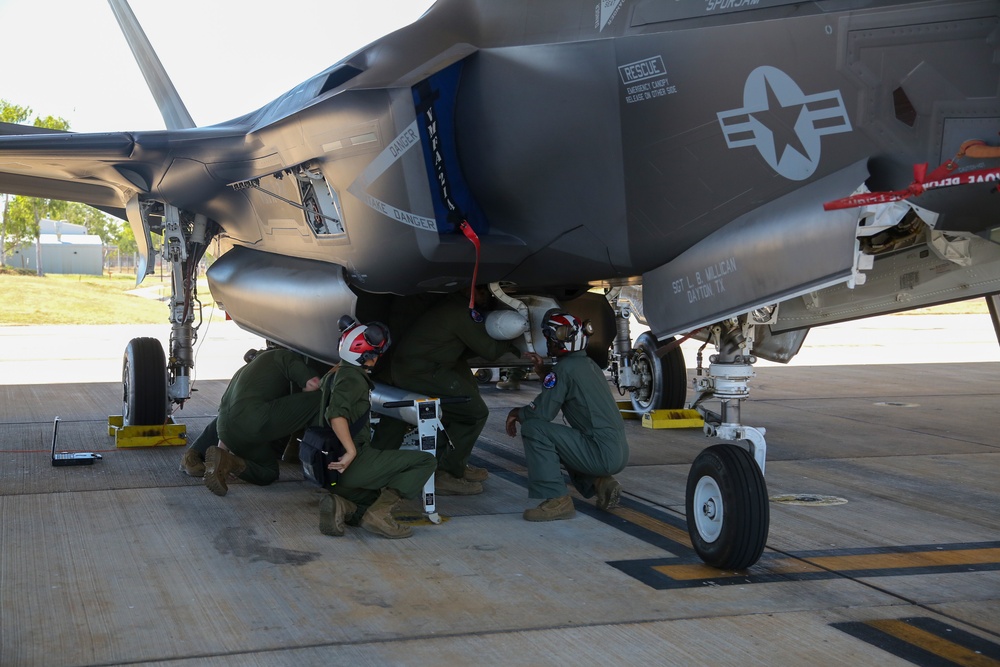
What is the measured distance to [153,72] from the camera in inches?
440

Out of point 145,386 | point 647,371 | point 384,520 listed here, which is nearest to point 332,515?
point 384,520

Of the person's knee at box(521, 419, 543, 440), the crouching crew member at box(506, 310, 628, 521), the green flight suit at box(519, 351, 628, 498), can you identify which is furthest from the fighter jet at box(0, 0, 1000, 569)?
the person's knee at box(521, 419, 543, 440)

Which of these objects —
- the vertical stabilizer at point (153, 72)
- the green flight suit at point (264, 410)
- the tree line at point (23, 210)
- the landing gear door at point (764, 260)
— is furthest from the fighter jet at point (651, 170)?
the tree line at point (23, 210)

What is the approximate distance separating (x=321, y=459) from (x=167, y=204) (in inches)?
158

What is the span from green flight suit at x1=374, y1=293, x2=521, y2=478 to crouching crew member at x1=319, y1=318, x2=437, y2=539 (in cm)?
90

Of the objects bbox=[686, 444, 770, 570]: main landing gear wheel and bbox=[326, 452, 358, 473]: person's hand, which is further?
bbox=[326, 452, 358, 473]: person's hand

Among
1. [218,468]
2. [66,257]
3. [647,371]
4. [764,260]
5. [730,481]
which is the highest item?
[66,257]

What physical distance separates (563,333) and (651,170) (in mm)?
1473

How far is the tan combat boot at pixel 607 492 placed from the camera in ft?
20.5

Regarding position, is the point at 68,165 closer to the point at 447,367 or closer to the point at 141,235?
the point at 141,235

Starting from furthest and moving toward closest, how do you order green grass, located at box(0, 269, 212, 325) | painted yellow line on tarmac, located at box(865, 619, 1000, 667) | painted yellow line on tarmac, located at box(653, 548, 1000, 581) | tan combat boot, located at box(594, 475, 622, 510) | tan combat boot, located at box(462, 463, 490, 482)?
green grass, located at box(0, 269, 212, 325)
tan combat boot, located at box(462, 463, 490, 482)
tan combat boot, located at box(594, 475, 622, 510)
painted yellow line on tarmac, located at box(653, 548, 1000, 581)
painted yellow line on tarmac, located at box(865, 619, 1000, 667)

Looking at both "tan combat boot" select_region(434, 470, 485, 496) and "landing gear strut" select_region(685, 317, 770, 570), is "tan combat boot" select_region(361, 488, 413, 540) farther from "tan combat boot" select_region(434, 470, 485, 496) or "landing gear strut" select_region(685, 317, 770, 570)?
"landing gear strut" select_region(685, 317, 770, 570)

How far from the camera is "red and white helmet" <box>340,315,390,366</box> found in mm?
5738

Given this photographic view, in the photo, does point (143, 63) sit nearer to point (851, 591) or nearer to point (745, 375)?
point (745, 375)
